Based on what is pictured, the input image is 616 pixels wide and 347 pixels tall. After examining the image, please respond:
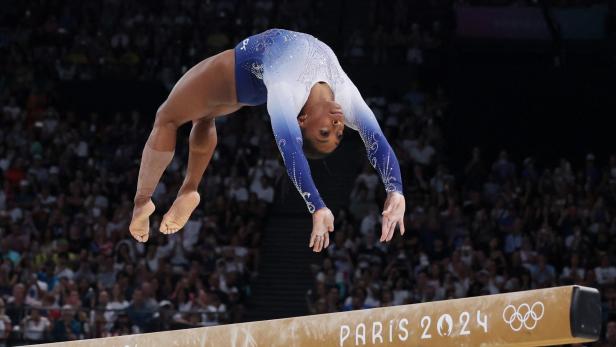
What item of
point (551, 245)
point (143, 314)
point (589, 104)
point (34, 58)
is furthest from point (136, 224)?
point (34, 58)

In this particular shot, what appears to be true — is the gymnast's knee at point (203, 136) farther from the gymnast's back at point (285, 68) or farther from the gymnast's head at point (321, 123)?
the gymnast's head at point (321, 123)

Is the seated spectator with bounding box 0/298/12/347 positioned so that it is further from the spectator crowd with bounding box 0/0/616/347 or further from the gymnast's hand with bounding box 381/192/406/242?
the gymnast's hand with bounding box 381/192/406/242

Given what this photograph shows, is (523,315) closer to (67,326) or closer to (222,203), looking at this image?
(67,326)

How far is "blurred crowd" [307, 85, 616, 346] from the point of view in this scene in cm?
1344

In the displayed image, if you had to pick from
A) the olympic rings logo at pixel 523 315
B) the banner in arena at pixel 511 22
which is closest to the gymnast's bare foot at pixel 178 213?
the olympic rings logo at pixel 523 315

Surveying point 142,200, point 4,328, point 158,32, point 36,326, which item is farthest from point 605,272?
point 158,32

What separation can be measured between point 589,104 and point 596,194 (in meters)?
2.19

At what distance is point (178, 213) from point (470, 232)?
777 centimetres

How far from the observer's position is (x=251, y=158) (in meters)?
17.0

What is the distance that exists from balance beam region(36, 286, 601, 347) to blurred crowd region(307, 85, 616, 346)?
6247 millimetres

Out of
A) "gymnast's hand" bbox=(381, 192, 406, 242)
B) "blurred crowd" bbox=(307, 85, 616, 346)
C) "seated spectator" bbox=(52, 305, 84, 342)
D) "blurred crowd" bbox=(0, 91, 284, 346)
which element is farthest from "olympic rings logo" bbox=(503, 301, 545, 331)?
"seated spectator" bbox=(52, 305, 84, 342)

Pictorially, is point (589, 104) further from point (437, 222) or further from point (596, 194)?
point (437, 222)

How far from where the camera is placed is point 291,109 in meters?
6.20

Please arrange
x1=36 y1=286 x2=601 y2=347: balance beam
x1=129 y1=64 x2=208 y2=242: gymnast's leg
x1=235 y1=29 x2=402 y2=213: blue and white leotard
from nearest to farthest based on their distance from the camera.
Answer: x1=36 y1=286 x2=601 y2=347: balance beam, x1=235 y1=29 x2=402 y2=213: blue and white leotard, x1=129 y1=64 x2=208 y2=242: gymnast's leg
